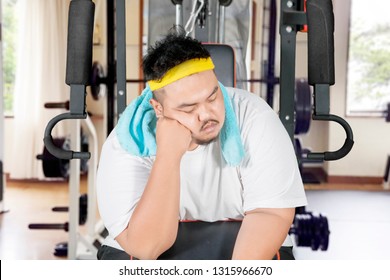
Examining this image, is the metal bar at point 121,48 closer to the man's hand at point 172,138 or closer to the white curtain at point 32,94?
the man's hand at point 172,138

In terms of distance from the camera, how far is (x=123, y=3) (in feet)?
3.25

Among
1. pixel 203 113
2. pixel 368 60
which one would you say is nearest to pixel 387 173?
pixel 368 60

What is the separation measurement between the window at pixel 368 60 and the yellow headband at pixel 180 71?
108 cm

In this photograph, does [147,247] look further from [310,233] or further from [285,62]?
[310,233]

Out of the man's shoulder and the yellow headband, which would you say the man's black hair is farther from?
the man's shoulder

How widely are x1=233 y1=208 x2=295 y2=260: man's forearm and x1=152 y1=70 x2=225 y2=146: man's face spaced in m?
0.18

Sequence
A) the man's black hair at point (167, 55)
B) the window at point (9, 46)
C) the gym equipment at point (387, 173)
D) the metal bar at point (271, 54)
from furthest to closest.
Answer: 1. the window at point (9, 46)
2. the gym equipment at point (387, 173)
3. the metal bar at point (271, 54)
4. the man's black hair at point (167, 55)

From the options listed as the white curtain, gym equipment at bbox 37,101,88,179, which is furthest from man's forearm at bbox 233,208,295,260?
the white curtain

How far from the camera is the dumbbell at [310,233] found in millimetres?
1927

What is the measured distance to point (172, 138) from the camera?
2.79ft

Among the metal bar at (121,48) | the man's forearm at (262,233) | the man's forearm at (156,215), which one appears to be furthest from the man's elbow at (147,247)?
the metal bar at (121,48)

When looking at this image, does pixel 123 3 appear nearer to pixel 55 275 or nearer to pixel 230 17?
pixel 55 275

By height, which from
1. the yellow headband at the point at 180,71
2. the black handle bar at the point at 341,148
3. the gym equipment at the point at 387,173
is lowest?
the gym equipment at the point at 387,173

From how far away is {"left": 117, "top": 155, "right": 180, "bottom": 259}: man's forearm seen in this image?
0.86 meters
